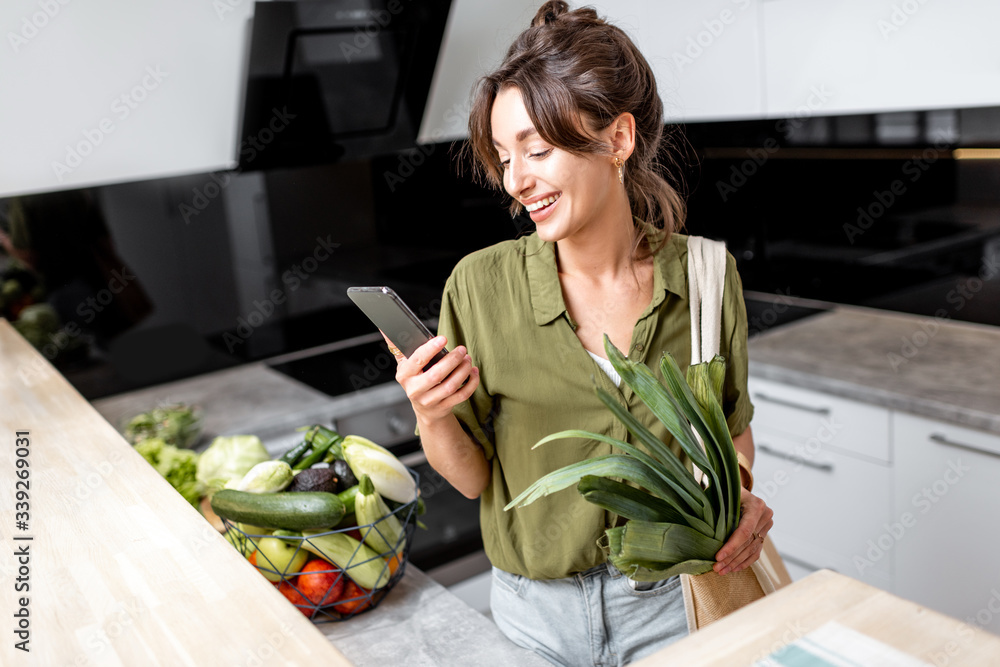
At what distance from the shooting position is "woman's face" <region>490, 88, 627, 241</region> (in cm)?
104

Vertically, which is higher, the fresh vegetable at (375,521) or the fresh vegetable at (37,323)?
the fresh vegetable at (37,323)

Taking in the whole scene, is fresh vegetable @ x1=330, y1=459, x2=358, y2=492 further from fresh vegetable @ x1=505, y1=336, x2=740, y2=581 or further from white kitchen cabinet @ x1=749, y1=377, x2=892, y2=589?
white kitchen cabinet @ x1=749, y1=377, x2=892, y2=589

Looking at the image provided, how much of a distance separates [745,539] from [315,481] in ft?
1.94

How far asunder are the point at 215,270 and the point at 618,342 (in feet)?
Result: 5.51

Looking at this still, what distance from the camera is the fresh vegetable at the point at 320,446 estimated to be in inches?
50.9

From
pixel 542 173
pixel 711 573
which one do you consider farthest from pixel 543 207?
pixel 711 573

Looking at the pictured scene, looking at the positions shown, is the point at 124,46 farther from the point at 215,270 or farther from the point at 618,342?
the point at 618,342

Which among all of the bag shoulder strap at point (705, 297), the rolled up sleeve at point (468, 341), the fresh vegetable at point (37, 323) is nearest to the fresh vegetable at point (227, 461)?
the rolled up sleeve at point (468, 341)

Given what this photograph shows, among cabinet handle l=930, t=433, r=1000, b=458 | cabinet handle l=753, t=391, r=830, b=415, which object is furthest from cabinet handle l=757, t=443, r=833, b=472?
cabinet handle l=930, t=433, r=1000, b=458

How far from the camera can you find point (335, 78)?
8.09 ft

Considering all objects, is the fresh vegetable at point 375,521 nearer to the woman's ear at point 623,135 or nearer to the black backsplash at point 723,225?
the woman's ear at point 623,135

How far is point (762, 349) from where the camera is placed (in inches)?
96.3

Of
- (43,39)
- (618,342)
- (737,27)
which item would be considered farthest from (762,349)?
(43,39)

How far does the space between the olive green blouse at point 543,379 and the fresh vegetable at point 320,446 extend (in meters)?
0.24
